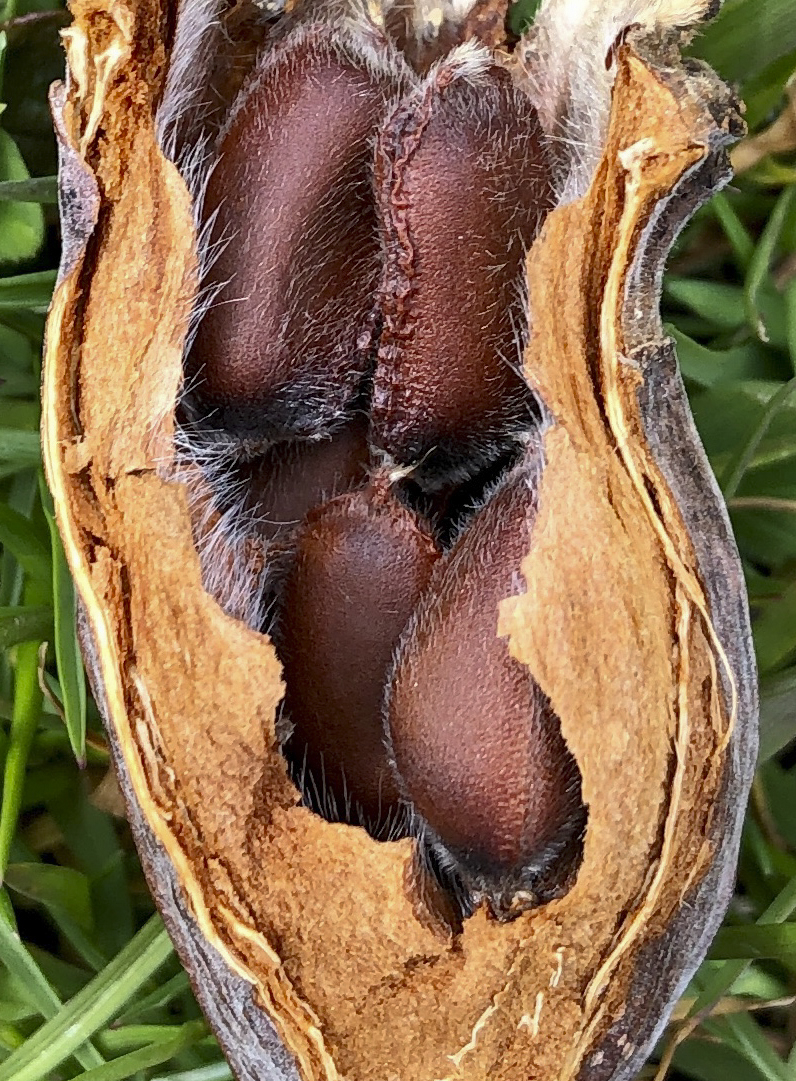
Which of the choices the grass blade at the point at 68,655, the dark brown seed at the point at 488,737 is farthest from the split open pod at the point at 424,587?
the grass blade at the point at 68,655

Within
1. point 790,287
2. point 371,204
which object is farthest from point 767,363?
point 371,204

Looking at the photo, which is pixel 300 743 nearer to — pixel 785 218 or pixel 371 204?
pixel 371 204

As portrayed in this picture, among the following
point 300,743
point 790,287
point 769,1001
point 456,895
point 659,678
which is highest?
point 790,287

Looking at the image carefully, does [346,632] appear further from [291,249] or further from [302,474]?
[291,249]

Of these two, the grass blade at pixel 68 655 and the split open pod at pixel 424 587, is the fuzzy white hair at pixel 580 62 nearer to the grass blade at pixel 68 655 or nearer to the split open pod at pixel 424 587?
the split open pod at pixel 424 587

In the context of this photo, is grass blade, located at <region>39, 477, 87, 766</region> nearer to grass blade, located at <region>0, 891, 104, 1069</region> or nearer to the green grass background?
the green grass background

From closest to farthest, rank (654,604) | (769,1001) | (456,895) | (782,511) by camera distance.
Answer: (654,604) < (456,895) < (769,1001) < (782,511)

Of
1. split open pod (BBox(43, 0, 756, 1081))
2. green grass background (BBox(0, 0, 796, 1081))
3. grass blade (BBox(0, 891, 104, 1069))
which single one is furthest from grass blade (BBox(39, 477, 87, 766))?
split open pod (BBox(43, 0, 756, 1081))

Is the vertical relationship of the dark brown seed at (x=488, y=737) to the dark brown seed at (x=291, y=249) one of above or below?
below

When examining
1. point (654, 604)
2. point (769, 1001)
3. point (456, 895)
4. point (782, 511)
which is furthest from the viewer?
point (782, 511)
